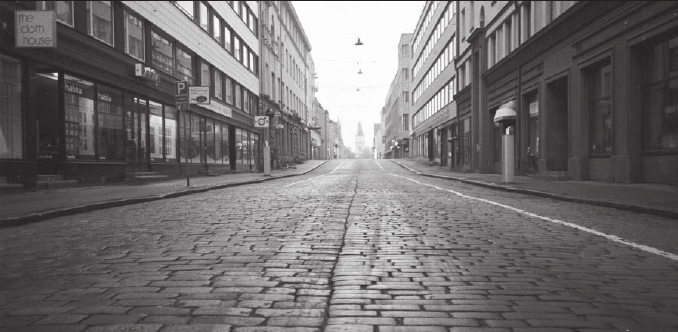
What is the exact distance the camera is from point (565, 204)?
34.4 feet

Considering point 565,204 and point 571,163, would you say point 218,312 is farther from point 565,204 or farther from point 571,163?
point 571,163

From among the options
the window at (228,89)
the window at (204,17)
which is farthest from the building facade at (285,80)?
the window at (204,17)

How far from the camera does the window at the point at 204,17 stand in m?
28.0

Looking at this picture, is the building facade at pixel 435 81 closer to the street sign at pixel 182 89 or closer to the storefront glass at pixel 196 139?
the storefront glass at pixel 196 139

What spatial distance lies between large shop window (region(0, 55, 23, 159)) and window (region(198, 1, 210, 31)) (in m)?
15.6

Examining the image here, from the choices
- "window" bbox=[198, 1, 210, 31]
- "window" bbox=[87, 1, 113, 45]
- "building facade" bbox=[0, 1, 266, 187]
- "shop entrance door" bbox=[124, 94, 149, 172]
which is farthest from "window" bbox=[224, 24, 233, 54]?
"window" bbox=[87, 1, 113, 45]

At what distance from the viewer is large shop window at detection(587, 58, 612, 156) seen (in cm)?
1605

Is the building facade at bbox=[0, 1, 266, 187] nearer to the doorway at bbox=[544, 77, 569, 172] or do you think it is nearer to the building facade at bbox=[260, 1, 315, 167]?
the building facade at bbox=[260, 1, 315, 167]

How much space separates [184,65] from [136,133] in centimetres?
664

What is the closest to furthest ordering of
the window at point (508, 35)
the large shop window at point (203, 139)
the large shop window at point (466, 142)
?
1. the window at point (508, 35)
2. the large shop window at point (203, 139)
3. the large shop window at point (466, 142)

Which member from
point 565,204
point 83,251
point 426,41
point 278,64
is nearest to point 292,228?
point 83,251

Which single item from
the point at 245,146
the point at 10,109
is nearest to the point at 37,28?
the point at 10,109

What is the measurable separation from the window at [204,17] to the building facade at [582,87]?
15.1 m

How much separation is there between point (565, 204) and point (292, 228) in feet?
20.2
